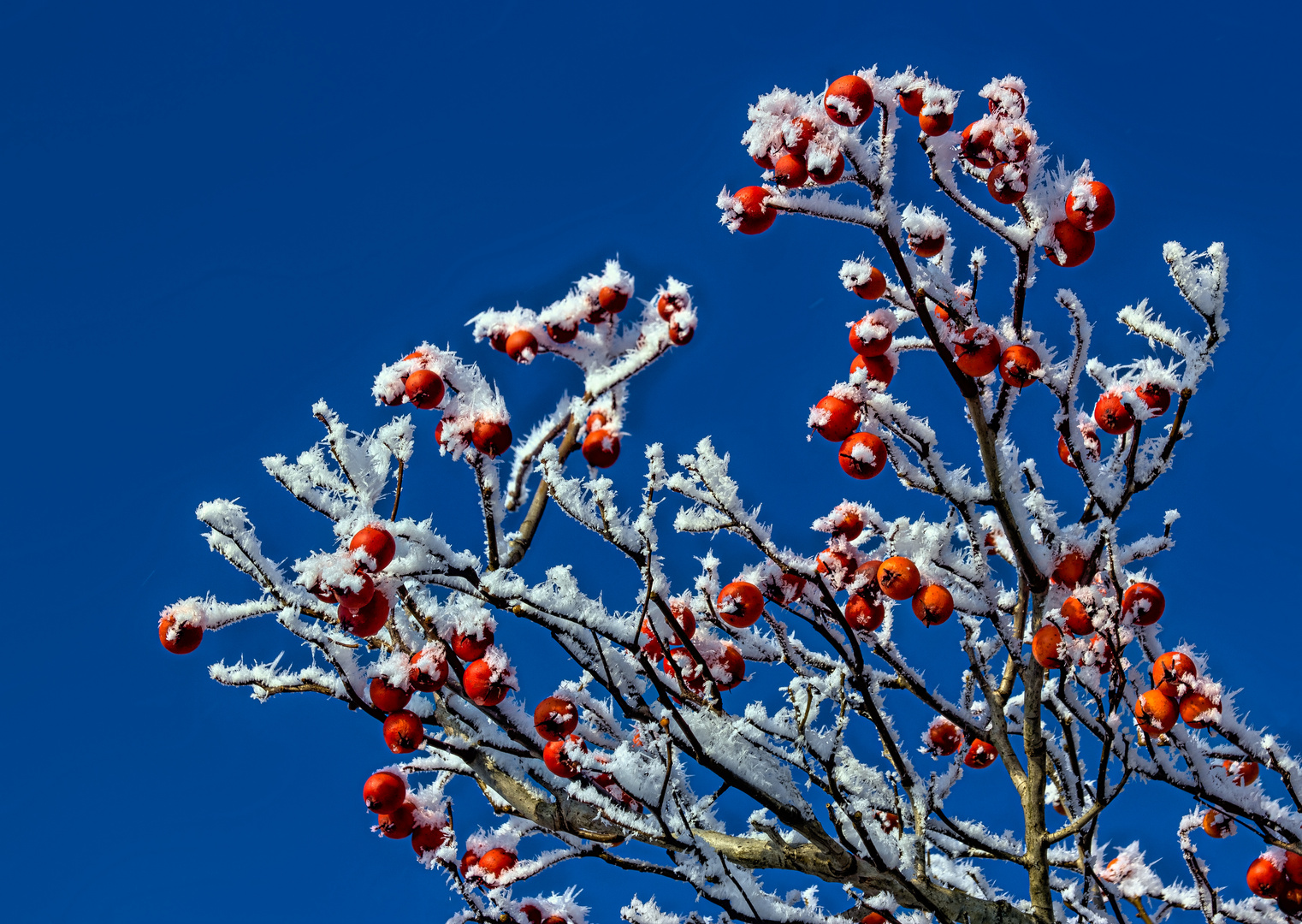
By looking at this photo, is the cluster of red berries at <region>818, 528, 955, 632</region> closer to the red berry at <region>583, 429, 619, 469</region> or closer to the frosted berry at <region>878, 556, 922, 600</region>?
the frosted berry at <region>878, 556, 922, 600</region>

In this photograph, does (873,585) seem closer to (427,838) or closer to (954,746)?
(954,746)

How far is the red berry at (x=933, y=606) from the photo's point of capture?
3.45 metres

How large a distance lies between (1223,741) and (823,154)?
340cm

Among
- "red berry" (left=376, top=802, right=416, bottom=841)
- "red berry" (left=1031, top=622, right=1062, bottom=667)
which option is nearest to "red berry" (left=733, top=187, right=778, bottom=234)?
"red berry" (left=1031, top=622, right=1062, bottom=667)

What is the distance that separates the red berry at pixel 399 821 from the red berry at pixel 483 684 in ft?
2.70

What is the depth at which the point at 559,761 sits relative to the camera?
10.1 feet

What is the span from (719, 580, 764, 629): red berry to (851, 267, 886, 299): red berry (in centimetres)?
126

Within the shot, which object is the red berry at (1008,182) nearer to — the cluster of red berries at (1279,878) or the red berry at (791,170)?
the red berry at (791,170)

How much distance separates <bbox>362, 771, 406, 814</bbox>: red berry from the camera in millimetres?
3398

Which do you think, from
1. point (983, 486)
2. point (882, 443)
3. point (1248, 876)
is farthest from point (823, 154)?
point (1248, 876)

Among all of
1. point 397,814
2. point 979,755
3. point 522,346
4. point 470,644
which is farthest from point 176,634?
point 979,755

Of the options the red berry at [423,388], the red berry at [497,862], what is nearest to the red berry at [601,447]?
the red berry at [423,388]

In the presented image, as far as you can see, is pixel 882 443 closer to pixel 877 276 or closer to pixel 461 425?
pixel 877 276

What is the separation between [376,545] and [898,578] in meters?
1.98
